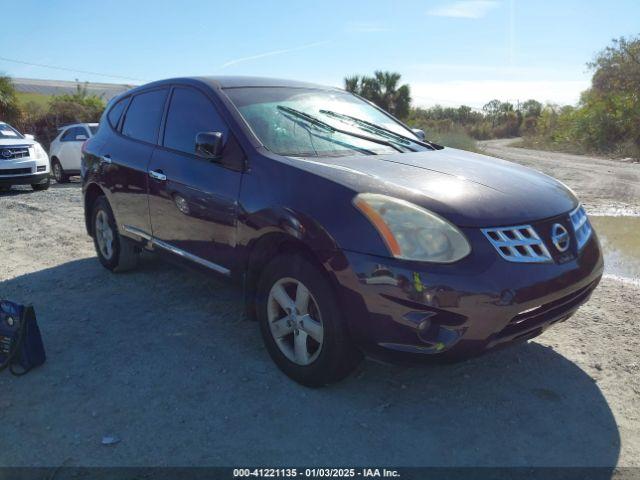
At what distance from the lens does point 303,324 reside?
3.04 metres

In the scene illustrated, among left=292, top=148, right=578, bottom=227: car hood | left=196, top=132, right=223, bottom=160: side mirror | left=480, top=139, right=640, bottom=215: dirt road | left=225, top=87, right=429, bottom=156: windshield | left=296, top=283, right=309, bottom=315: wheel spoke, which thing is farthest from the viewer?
left=480, top=139, right=640, bottom=215: dirt road

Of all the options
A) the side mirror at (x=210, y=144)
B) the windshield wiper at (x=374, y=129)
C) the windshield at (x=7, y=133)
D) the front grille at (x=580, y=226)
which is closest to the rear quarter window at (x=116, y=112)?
the side mirror at (x=210, y=144)

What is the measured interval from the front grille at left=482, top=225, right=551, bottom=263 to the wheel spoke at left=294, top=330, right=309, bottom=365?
1.14 m

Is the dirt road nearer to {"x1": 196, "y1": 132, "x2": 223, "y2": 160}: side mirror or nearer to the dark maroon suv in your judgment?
the dark maroon suv

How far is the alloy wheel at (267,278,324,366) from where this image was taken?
301 centimetres

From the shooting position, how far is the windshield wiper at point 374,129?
4.08 metres

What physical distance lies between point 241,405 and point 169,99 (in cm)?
252

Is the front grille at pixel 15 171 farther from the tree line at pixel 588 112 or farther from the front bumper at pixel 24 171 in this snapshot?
the tree line at pixel 588 112

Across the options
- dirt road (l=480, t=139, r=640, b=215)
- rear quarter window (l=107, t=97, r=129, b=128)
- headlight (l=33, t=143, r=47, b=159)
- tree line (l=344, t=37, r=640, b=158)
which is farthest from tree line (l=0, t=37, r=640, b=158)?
rear quarter window (l=107, t=97, r=129, b=128)

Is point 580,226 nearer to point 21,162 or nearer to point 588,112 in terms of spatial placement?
point 21,162

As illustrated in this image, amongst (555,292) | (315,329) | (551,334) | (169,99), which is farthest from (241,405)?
(169,99)

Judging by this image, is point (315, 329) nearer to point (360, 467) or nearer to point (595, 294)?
point (360, 467)

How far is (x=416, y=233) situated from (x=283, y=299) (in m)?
0.91

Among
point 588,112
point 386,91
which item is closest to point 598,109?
point 588,112
